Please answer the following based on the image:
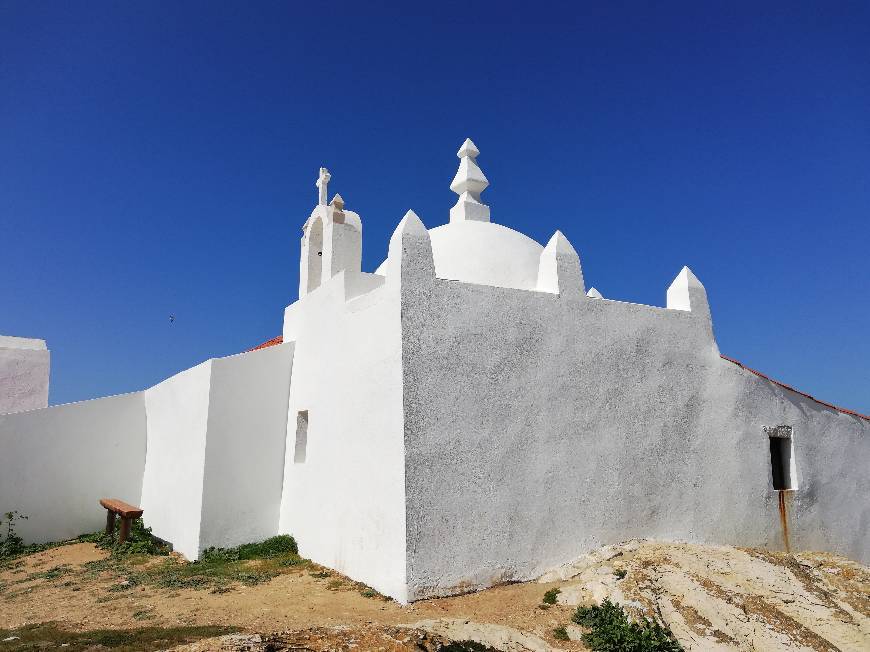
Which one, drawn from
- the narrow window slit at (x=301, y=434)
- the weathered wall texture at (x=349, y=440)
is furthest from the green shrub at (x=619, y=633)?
the narrow window slit at (x=301, y=434)

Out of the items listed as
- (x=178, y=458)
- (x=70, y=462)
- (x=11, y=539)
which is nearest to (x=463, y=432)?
(x=178, y=458)

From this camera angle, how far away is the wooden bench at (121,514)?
1063cm

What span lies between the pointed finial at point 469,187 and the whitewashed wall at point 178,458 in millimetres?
5824

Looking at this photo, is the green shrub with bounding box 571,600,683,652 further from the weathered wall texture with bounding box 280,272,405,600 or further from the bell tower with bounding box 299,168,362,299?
the bell tower with bounding box 299,168,362,299

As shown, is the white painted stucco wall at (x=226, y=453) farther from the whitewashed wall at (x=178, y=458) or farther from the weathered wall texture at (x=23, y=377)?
the weathered wall texture at (x=23, y=377)

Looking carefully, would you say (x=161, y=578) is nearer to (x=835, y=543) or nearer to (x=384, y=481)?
(x=384, y=481)

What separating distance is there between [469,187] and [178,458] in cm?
771

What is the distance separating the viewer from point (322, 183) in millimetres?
12258

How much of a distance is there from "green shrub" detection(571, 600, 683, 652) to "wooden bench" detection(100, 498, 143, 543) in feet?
26.1

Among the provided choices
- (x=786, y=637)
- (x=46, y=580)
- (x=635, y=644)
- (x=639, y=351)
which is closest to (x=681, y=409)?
(x=639, y=351)

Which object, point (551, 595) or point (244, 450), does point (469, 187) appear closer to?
point (244, 450)

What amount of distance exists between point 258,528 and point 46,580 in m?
3.03

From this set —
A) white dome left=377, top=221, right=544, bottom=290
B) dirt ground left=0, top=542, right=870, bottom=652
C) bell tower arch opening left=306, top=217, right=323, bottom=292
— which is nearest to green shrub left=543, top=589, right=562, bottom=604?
dirt ground left=0, top=542, right=870, bottom=652

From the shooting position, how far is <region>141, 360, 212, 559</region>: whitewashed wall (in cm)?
980
